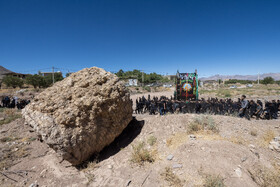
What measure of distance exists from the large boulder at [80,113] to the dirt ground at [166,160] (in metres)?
0.71

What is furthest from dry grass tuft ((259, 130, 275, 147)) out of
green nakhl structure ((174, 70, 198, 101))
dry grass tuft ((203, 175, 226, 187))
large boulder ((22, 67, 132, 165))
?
green nakhl structure ((174, 70, 198, 101))

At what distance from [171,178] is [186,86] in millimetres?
10694

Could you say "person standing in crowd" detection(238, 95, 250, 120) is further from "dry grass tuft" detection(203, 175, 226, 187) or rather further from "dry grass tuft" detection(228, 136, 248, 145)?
"dry grass tuft" detection(203, 175, 226, 187)

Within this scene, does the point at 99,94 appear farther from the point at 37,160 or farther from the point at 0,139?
the point at 0,139

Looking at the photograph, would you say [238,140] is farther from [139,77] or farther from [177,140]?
[139,77]

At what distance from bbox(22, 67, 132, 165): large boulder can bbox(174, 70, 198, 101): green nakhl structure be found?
8636 mm

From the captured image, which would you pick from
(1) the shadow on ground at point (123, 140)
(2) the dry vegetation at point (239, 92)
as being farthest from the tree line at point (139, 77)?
(1) the shadow on ground at point (123, 140)

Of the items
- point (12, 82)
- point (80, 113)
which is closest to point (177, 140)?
point (80, 113)

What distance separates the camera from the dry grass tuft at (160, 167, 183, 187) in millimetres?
3153

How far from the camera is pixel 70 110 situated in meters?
4.41

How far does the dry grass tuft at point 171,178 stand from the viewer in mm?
3153

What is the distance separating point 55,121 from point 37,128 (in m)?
0.59

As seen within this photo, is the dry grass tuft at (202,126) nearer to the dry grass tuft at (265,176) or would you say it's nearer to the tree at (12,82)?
the dry grass tuft at (265,176)

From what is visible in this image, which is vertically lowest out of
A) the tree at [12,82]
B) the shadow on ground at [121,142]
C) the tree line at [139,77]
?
the shadow on ground at [121,142]
